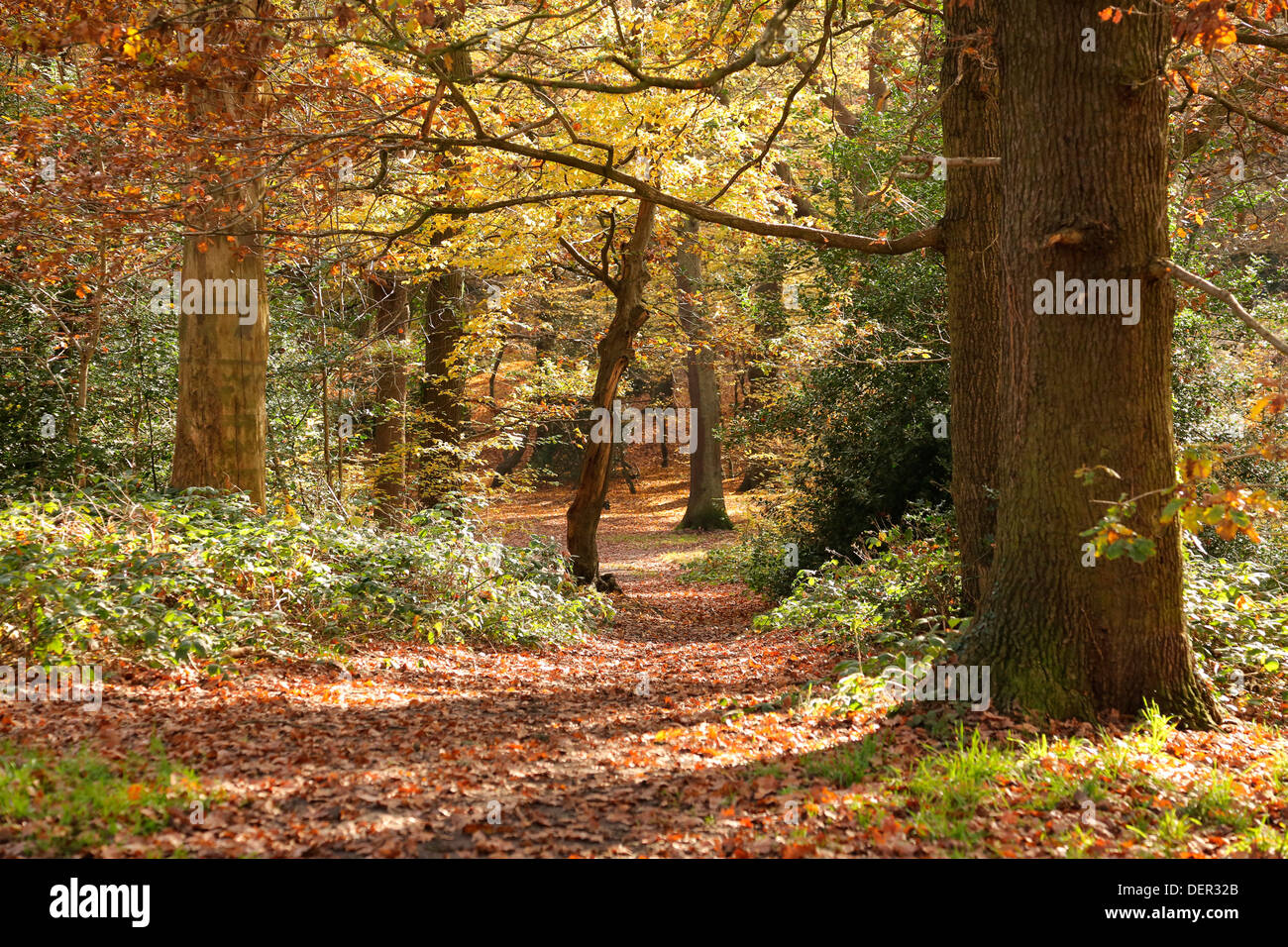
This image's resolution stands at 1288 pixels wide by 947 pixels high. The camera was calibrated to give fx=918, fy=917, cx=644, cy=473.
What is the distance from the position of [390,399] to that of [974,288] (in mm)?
9817

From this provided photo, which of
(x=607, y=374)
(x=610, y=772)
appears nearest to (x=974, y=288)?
(x=610, y=772)

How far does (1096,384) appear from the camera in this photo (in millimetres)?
5141

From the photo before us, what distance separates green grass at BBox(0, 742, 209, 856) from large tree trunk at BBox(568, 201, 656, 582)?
924 cm

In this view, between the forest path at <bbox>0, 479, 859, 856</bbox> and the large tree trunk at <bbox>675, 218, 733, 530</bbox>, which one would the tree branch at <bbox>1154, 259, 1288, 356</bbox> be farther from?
the large tree trunk at <bbox>675, 218, 733, 530</bbox>

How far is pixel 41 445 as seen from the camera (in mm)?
10891

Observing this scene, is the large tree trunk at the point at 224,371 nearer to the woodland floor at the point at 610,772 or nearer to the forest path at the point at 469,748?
the forest path at the point at 469,748

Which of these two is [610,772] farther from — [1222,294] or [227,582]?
[1222,294]

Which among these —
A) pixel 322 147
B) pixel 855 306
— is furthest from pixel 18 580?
pixel 855 306

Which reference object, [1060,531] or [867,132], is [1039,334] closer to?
[1060,531]

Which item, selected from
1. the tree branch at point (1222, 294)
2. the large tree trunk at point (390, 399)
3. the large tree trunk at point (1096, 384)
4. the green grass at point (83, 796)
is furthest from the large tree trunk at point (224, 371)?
the tree branch at point (1222, 294)

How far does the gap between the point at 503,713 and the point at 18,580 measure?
10.8 feet

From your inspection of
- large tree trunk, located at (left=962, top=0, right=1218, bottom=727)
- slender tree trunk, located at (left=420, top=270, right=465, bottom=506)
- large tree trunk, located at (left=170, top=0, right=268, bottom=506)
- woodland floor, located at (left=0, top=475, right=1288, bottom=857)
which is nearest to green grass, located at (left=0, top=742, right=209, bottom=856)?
woodland floor, located at (left=0, top=475, right=1288, bottom=857)

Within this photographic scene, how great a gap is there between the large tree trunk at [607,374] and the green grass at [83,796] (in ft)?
30.3

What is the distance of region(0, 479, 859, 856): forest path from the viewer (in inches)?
Result: 159
